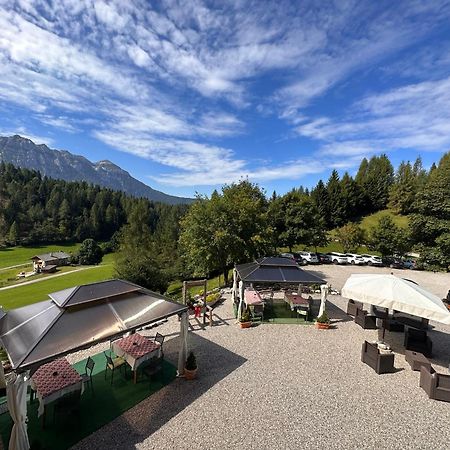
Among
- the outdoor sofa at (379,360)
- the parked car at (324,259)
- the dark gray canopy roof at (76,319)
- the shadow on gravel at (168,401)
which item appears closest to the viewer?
the dark gray canopy roof at (76,319)

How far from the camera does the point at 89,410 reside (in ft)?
21.6

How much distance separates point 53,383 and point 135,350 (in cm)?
212

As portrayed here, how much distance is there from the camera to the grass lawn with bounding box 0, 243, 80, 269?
6392cm

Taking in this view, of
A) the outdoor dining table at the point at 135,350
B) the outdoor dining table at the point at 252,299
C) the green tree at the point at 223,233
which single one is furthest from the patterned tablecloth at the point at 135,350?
the green tree at the point at 223,233

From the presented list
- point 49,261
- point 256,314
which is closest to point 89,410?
point 256,314

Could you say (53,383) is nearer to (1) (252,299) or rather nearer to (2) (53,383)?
(2) (53,383)

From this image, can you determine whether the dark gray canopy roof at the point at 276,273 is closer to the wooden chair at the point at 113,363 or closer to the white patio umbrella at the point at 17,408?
the wooden chair at the point at 113,363

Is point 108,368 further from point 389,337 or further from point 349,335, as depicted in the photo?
point 389,337

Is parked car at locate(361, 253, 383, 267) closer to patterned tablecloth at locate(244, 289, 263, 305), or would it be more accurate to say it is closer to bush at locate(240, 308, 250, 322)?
patterned tablecloth at locate(244, 289, 263, 305)

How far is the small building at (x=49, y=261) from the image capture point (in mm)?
56575

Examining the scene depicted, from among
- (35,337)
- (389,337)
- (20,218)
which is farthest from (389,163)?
(20,218)

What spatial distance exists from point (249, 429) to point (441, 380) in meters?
5.50

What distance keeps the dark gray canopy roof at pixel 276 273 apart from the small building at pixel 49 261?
189ft

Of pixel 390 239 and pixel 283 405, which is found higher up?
pixel 390 239
